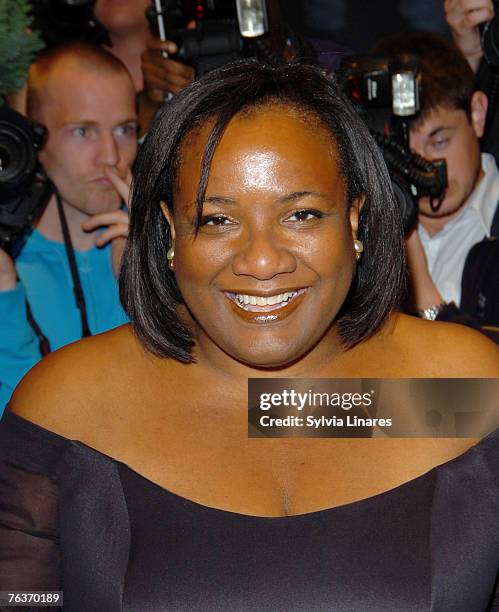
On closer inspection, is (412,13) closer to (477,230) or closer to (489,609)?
(477,230)

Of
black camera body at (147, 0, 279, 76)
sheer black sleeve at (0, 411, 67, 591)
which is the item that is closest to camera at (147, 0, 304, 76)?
black camera body at (147, 0, 279, 76)

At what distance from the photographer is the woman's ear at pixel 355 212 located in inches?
47.6

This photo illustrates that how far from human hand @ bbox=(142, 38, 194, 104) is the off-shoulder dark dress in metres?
1.21

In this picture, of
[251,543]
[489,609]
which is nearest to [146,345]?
[251,543]

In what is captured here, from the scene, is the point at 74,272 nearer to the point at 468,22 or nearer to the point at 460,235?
Answer: the point at 460,235

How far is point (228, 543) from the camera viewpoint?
1187mm

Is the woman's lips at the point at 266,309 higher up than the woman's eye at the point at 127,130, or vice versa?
the woman's eye at the point at 127,130

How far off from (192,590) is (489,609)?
0.39 meters

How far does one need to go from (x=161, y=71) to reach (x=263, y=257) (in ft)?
4.35

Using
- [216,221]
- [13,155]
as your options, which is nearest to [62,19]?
[13,155]

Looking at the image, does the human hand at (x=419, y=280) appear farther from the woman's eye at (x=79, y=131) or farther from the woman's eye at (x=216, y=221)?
the woman's eye at (x=216, y=221)

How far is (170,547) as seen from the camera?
3.91 ft

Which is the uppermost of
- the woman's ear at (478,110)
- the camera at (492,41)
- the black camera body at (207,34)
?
the black camera body at (207,34)

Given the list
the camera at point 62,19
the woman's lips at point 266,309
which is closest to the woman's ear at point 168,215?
the woman's lips at point 266,309
